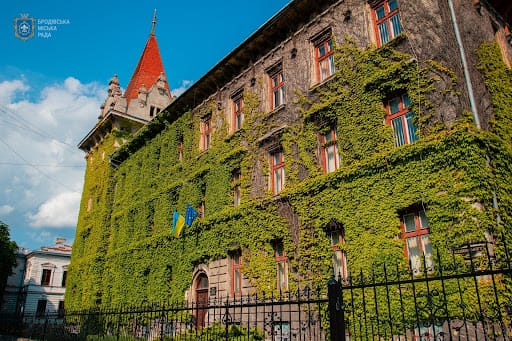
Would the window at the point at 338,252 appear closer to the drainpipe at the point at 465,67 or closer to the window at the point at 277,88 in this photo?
the drainpipe at the point at 465,67

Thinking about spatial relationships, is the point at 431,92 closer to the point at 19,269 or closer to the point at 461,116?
the point at 461,116

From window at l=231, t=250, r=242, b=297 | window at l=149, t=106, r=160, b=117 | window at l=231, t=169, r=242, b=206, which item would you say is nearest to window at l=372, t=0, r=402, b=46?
window at l=231, t=169, r=242, b=206

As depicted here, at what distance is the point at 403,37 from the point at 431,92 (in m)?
2.30

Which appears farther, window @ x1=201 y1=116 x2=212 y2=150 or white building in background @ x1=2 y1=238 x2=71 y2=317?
white building in background @ x1=2 y1=238 x2=71 y2=317

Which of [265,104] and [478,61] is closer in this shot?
[478,61]

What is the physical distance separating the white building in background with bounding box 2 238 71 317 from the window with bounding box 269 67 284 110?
41.3 meters

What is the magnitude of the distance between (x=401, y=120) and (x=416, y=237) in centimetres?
360

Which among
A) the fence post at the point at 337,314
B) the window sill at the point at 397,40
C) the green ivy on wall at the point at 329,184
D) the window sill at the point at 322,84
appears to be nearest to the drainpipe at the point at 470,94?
the green ivy on wall at the point at 329,184

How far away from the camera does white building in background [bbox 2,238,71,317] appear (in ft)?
154

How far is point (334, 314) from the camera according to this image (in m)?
5.49

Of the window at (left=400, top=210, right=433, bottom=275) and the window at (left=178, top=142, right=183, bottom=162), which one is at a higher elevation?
the window at (left=178, top=142, right=183, bottom=162)

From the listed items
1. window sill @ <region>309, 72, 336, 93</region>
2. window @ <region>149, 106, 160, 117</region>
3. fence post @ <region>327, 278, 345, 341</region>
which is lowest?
fence post @ <region>327, 278, 345, 341</region>

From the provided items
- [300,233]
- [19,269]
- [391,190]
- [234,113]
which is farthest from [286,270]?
[19,269]

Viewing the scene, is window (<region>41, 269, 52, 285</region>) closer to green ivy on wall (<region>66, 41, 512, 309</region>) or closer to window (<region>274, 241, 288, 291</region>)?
green ivy on wall (<region>66, 41, 512, 309</region>)
